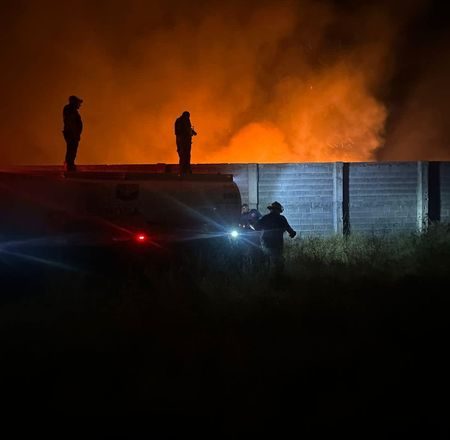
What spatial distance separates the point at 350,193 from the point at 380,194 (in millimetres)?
709

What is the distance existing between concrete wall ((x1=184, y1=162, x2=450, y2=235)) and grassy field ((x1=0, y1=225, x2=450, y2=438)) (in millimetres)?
5277

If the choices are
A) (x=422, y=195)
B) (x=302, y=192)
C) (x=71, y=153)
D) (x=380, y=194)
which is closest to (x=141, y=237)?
(x=71, y=153)

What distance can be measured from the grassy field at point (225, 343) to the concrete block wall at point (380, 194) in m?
5.38

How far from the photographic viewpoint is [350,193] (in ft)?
49.2

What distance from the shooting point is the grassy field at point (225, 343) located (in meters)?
4.41

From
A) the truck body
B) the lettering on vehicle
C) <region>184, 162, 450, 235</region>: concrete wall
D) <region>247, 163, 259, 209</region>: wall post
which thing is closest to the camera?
the truck body

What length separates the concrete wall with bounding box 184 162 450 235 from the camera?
14.8 m

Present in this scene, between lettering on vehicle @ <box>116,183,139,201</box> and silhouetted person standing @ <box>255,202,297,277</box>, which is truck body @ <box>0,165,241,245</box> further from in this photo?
silhouetted person standing @ <box>255,202,297,277</box>

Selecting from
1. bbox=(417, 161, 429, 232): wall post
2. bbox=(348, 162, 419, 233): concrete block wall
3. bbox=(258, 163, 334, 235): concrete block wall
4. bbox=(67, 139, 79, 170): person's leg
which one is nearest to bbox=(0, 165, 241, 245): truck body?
bbox=(67, 139, 79, 170): person's leg

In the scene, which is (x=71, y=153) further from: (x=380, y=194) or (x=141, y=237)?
(x=380, y=194)

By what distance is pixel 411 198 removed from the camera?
15.1 meters

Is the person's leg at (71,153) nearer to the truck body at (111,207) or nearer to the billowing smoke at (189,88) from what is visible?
the truck body at (111,207)

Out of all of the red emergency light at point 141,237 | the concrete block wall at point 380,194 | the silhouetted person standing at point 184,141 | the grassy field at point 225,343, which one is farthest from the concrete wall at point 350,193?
the red emergency light at point 141,237

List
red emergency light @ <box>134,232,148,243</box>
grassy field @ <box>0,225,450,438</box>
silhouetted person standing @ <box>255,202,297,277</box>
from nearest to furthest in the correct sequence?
grassy field @ <box>0,225,450,438</box>
red emergency light @ <box>134,232,148,243</box>
silhouetted person standing @ <box>255,202,297,277</box>
